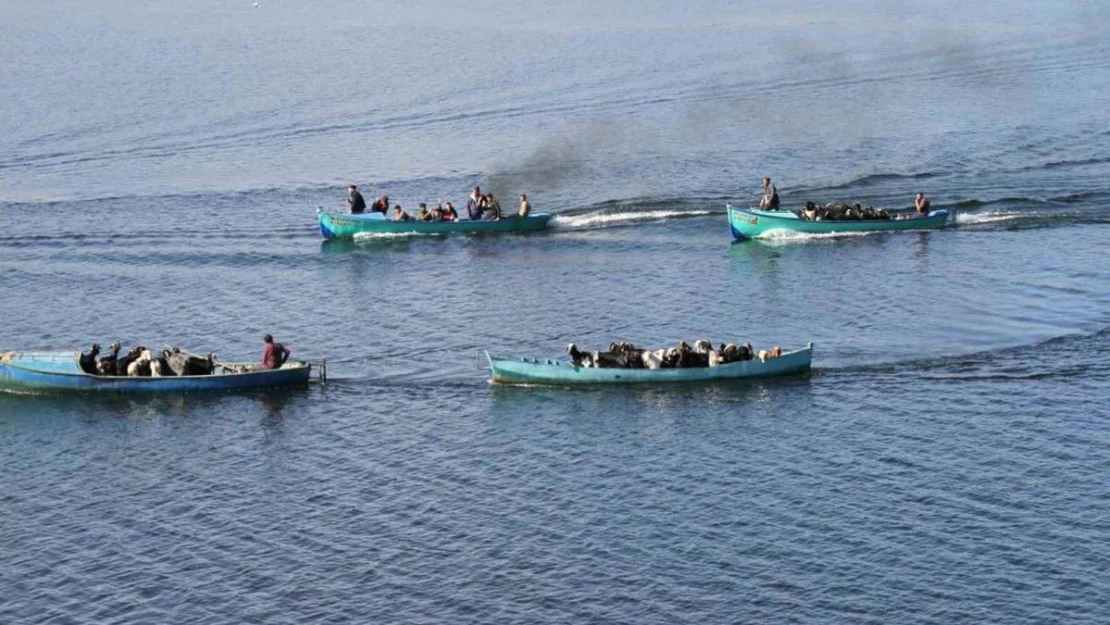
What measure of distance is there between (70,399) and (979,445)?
119ft

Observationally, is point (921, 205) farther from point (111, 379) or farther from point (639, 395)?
point (111, 379)

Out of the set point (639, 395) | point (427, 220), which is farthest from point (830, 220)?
point (639, 395)

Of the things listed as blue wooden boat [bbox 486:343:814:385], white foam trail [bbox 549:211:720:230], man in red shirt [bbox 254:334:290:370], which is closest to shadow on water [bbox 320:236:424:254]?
white foam trail [bbox 549:211:720:230]

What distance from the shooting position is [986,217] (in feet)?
313

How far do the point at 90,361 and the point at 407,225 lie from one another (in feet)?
93.6

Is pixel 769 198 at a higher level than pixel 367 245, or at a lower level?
higher

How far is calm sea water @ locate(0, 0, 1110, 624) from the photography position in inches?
2084

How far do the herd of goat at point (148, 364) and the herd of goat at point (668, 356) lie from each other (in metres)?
15.3

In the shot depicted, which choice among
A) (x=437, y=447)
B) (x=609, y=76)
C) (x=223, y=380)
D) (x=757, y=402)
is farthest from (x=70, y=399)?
(x=609, y=76)

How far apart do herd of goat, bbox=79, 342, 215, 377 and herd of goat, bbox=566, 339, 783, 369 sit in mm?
15320

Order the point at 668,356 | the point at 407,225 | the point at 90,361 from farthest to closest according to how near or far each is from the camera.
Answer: the point at 407,225 → the point at 90,361 → the point at 668,356

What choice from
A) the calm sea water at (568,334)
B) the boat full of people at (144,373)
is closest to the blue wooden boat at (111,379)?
the boat full of people at (144,373)

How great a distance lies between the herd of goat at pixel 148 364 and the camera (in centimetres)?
6881

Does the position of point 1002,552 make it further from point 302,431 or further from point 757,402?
point 302,431
